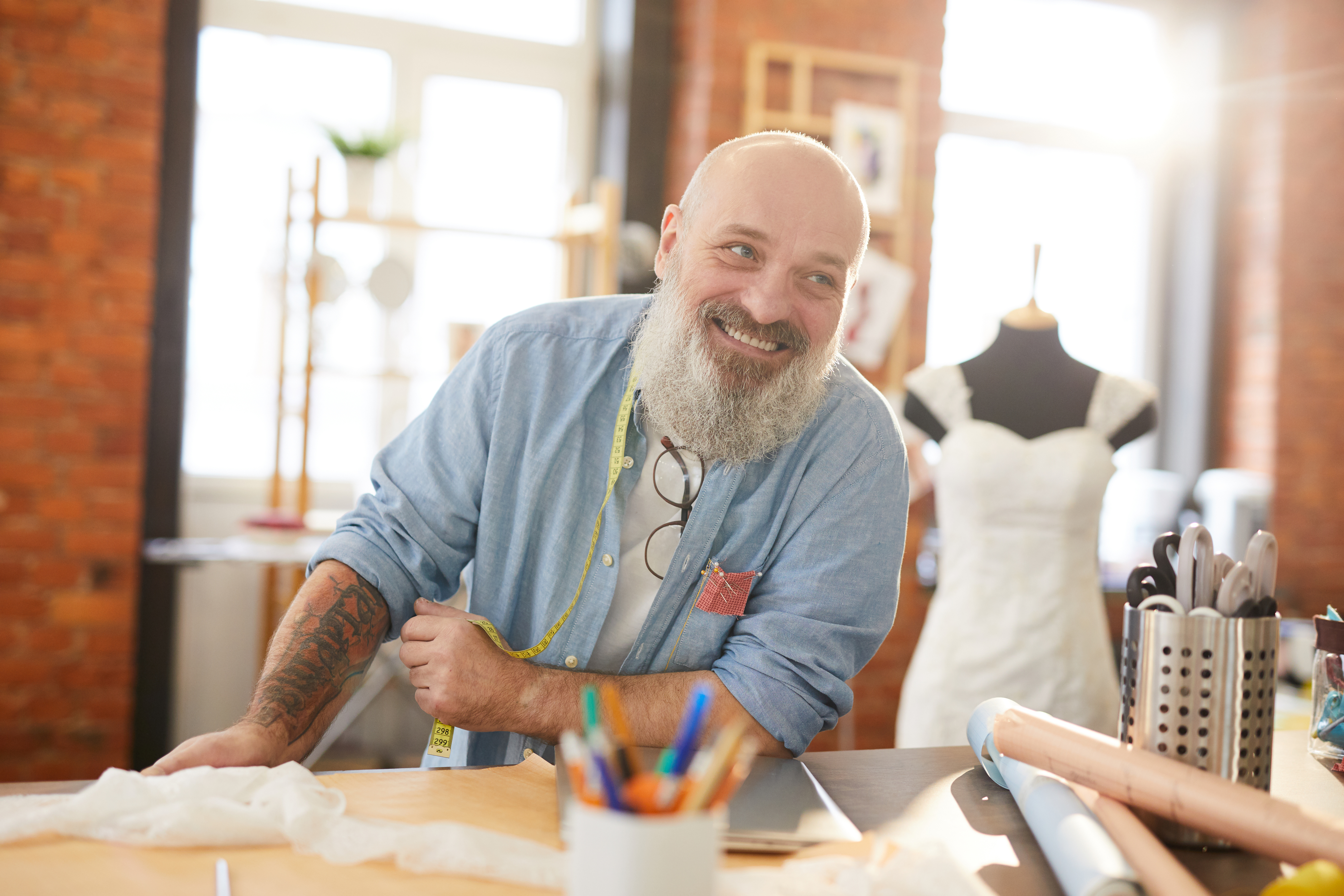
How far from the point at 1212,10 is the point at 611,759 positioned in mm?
5075

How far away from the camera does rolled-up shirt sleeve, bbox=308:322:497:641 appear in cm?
141

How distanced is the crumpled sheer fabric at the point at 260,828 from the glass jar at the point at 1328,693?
0.88 m

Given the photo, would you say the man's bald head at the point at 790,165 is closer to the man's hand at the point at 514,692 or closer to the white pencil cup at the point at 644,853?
the man's hand at the point at 514,692

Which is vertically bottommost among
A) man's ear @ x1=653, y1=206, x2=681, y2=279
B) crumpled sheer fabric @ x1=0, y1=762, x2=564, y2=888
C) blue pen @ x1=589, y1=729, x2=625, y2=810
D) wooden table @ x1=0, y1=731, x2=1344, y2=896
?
wooden table @ x1=0, y1=731, x2=1344, y2=896

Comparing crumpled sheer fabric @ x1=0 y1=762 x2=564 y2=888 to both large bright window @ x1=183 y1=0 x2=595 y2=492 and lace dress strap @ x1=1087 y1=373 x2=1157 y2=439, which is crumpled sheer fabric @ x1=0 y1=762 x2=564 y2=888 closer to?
lace dress strap @ x1=1087 y1=373 x2=1157 y2=439

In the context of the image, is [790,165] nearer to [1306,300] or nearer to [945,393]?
[945,393]

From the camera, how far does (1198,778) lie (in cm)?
88

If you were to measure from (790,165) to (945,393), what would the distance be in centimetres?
113

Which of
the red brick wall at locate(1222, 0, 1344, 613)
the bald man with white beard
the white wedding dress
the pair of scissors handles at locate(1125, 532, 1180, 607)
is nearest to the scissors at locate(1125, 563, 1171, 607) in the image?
the pair of scissors handles at locate(1125, 532, 1180, 607)

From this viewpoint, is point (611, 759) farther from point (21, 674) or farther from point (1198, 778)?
point (21, 674)

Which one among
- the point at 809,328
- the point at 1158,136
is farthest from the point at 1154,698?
the point at 1158,136

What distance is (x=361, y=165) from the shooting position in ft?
10.9

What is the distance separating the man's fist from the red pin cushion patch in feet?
1.81

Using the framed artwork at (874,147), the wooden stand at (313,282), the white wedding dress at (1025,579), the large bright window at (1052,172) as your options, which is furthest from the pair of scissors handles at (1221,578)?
the large bright window at (1052,172)
